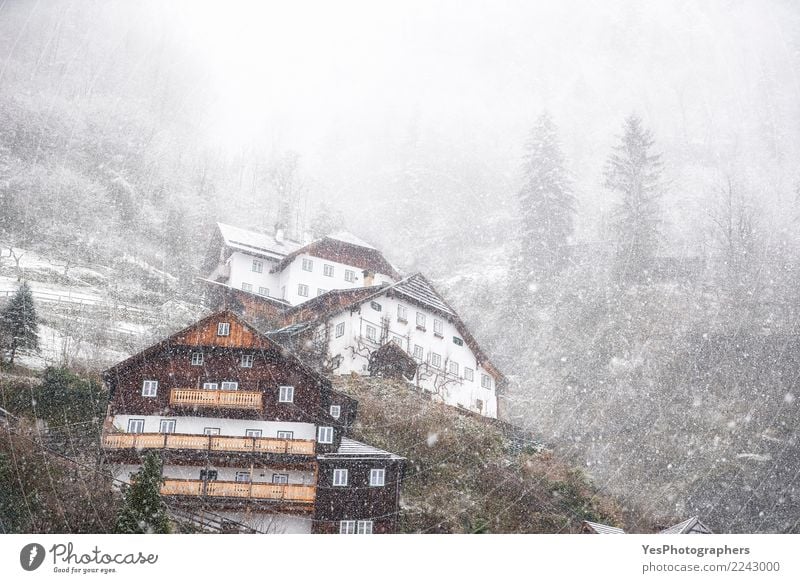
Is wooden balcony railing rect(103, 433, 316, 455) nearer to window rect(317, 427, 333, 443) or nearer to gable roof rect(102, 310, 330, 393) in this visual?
window rect(317, 427, 333, 443)

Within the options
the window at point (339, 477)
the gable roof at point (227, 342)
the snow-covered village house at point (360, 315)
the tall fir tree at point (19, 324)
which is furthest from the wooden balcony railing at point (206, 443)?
the snow-covered village house at point (360, 315)

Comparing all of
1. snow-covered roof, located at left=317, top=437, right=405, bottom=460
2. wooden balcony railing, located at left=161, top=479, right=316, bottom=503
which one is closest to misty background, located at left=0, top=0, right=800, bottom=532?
wooden balcony railing, located at left=161, top=479, right=316, bottom=503

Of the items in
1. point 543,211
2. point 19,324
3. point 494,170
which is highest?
point 494,170

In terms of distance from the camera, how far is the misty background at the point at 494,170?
10023 mm

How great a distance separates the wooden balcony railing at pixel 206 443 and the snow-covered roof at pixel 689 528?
4.35m

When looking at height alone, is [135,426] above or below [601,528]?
above

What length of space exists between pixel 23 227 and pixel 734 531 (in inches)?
368

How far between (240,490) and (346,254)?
18.0 feet

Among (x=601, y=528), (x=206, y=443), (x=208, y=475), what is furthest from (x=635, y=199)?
(x=208, y=475)

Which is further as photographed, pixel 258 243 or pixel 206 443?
pixel 258 243

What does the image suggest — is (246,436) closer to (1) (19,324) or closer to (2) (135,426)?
(2) (135,426)

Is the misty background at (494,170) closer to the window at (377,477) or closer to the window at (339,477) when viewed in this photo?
the window at (377,477)

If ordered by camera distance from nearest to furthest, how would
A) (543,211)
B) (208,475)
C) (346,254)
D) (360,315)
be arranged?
1. (208,475)
2. (543,211)
3. (360,315)
4. (346,254)

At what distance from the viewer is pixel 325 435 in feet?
31.6
